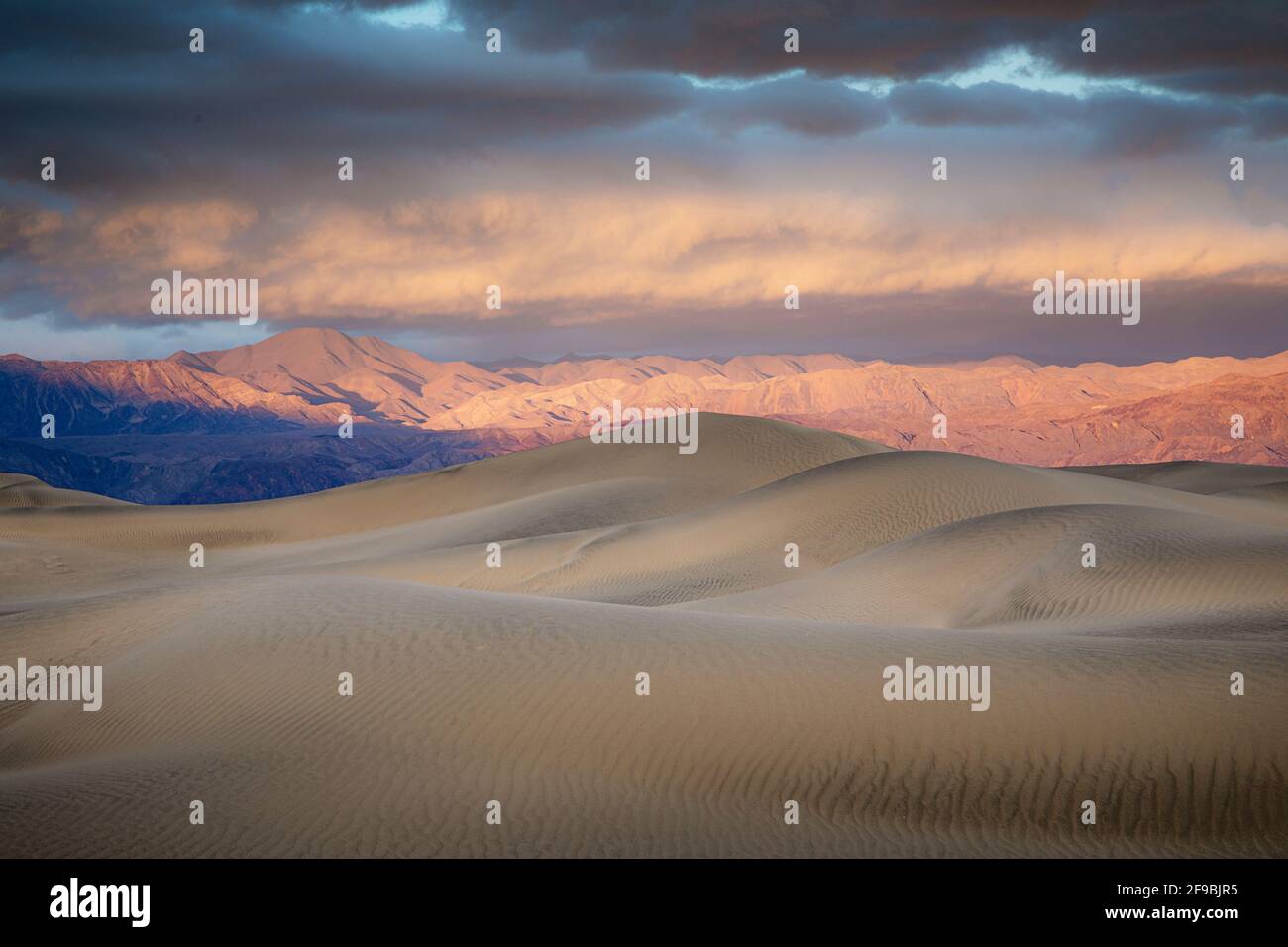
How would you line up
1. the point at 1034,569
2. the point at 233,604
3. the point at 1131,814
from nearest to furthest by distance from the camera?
the point at 1131,814, the point at 233,604, the point at 1034,569

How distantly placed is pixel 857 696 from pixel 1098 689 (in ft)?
8.97

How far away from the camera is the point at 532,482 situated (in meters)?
71.5

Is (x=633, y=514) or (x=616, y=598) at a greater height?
(x=633, y=514)

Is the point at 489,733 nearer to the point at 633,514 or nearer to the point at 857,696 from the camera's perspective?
the point at 857,696

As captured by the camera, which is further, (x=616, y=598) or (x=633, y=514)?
(x=633, y=514)

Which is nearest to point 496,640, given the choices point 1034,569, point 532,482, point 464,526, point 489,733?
point 489,733

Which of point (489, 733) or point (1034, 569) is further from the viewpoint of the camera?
point (1034, 569)

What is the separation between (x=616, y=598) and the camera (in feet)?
93.3

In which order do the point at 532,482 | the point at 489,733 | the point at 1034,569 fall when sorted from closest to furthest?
the point at 489,733 < the point at 1034,569 < the point at 532,482
